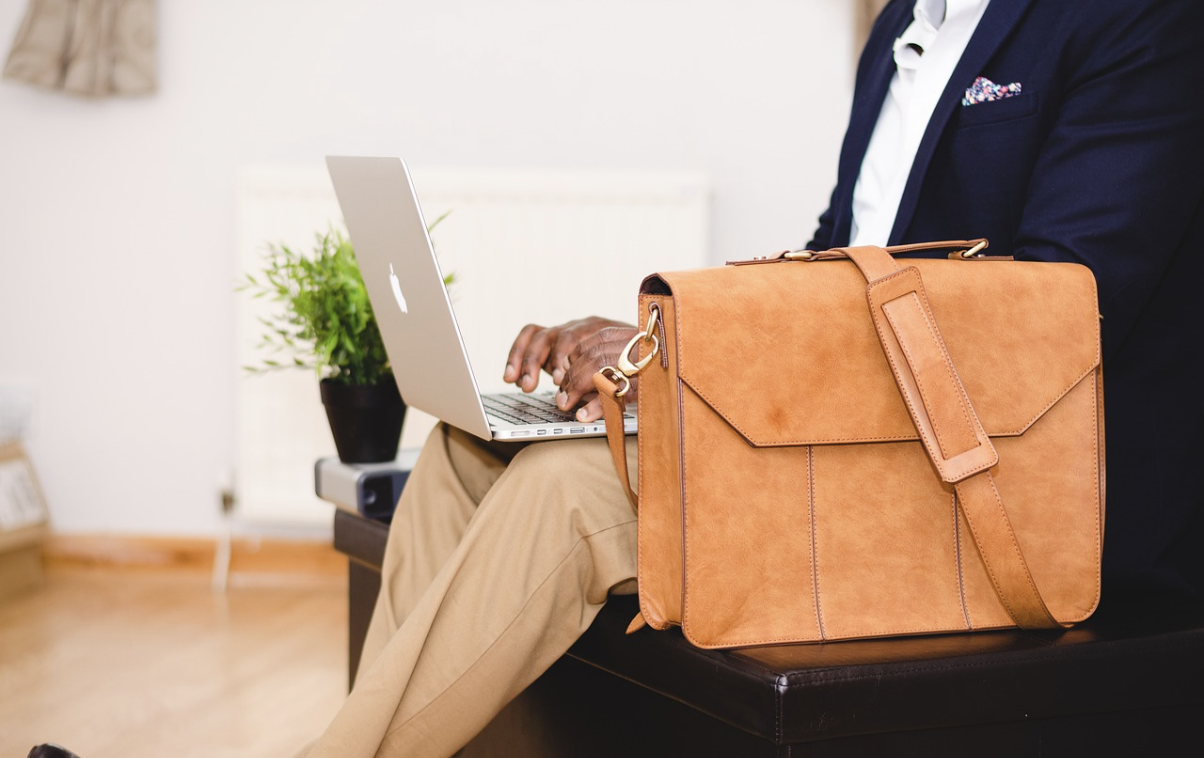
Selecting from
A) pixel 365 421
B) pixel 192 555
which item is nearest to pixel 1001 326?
pixel 365 421

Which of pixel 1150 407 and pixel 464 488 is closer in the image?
pixel 1150 407

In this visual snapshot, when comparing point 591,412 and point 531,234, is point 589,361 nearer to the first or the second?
point 591,412

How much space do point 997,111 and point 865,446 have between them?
1.45 ft

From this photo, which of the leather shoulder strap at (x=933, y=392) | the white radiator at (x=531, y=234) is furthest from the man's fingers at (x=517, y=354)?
the white radiator at (x=531, y=234)

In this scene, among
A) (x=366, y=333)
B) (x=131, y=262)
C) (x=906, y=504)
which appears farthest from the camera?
(x=131, y=262)

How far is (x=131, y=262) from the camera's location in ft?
8.77

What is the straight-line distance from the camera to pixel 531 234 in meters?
2.41

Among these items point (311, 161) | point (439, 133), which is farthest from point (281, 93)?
point (439, 133)

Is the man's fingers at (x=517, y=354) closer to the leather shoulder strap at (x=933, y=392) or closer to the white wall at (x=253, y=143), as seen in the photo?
the leather shoulder strap at (x=933, y=392)

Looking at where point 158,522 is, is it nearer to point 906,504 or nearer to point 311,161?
point 311,161

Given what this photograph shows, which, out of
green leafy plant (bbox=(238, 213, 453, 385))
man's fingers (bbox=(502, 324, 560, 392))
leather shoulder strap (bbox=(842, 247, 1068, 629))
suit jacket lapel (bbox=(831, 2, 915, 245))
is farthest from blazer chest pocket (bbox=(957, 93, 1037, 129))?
green leafy plant (bbox=(238, 213, 453, 385))

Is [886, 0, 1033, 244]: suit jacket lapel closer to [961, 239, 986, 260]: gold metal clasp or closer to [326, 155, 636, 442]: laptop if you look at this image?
[961, 239, 986, 260]: gold metal clasp

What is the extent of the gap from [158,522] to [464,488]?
5.62ft

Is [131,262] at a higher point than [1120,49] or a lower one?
lower
